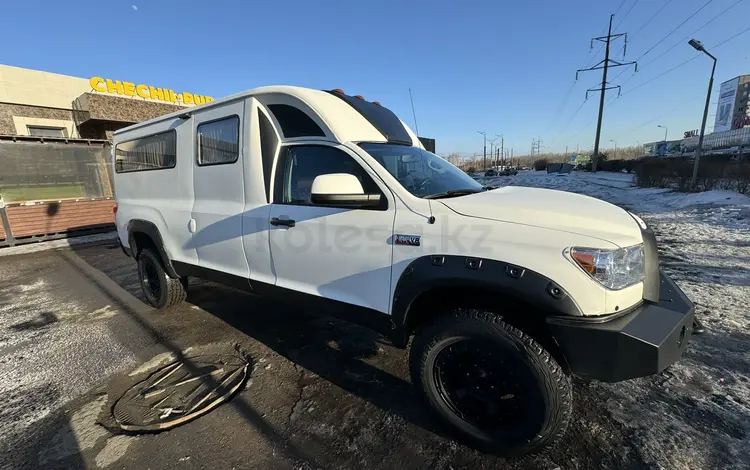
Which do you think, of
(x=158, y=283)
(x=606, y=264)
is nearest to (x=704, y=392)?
(x=606, y=264)

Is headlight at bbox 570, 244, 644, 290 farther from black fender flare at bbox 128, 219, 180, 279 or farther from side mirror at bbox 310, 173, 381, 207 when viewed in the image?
black fender flare at bbox 128, 219, 180, 279

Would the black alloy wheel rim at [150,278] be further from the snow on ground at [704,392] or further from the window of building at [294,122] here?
the snow on ground at [704,392]

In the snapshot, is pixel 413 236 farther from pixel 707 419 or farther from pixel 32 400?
pixel 32 400

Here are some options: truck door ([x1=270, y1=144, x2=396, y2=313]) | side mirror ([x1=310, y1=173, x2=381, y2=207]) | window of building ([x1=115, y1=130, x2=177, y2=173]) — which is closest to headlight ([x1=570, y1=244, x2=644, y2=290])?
truck door ([x1=270, y1=144, x2=396, y2=313])

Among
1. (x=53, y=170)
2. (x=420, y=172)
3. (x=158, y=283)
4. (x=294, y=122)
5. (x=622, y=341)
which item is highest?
(x=294, y=122)

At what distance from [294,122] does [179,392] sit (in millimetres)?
2420

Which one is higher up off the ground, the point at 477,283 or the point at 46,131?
the point at 46,131

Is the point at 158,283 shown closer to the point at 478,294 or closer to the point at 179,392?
the point at 179,392

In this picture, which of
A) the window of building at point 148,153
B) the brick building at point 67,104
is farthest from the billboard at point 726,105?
the window of building at point 148,153

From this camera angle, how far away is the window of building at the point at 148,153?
12.8 feet

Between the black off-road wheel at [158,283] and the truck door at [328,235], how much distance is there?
2.30 m

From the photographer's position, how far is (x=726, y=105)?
77.5 metres

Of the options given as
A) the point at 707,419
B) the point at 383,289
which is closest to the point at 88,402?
the point at 383,289

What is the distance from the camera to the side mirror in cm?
216
